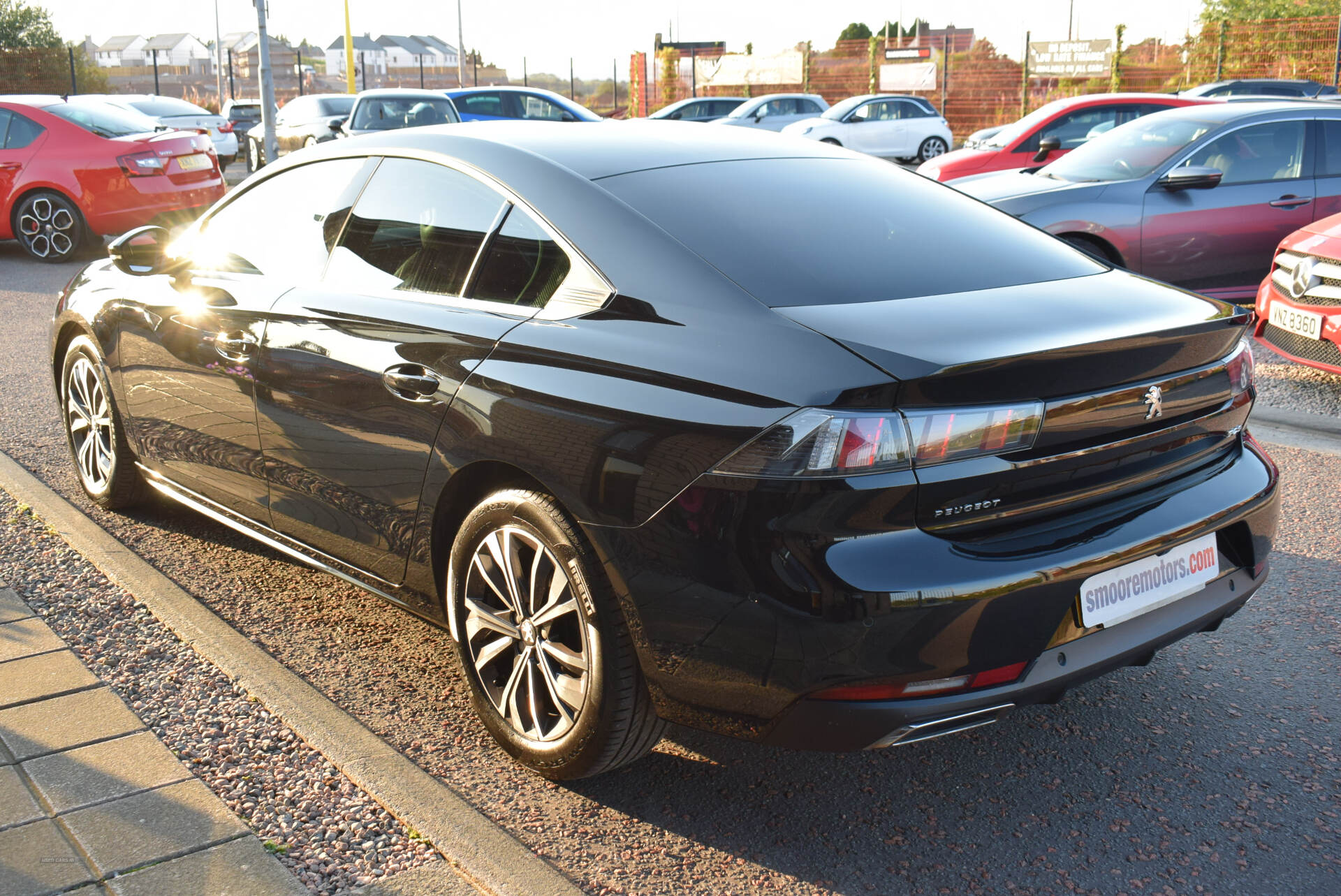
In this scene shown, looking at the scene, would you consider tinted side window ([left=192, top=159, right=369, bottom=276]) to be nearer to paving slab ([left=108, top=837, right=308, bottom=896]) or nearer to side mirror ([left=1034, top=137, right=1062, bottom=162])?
paving slab ([left=108, top=837, right=308, bottom=896])

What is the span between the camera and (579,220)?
288 centimetres

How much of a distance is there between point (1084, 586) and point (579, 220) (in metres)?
1.42

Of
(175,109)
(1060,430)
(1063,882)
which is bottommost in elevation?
(1063,882)


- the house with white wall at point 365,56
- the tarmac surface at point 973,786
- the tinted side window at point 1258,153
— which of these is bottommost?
the tarmac surface at point 973,786

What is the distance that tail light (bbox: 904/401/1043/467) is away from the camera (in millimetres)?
2291

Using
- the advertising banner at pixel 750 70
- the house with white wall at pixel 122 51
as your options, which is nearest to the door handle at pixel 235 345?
the advertising banner at pixel 750 70

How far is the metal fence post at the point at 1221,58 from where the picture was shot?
29.5m

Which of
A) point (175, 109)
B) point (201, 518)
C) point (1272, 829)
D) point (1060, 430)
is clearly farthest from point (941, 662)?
point (175, 109)

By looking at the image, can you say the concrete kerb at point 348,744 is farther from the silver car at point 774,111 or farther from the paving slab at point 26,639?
the silver car at point 774,111

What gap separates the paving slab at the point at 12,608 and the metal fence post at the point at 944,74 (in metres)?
31.1

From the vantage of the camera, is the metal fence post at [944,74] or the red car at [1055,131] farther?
the metal fence post at [944,74]

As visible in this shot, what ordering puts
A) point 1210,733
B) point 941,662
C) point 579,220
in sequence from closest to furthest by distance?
1. point 941,662
2. point 579,220
3. point 1210,733

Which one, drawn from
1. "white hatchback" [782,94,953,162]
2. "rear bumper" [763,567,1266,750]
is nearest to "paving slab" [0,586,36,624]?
"rear bumper" [763,567,1266,750]

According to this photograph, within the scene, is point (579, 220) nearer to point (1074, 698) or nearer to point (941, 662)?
point (941, 662)
